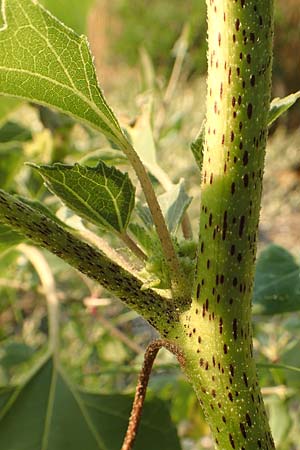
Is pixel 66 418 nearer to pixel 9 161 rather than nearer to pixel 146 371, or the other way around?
pixel 146 371

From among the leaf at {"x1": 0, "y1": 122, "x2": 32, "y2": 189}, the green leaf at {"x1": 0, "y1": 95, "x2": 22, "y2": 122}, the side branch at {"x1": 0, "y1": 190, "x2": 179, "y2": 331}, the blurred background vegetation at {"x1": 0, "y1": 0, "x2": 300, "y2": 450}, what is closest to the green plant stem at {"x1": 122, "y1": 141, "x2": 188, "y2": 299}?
the side branch at {"x1": 0, "y1": 190, "x2": 179, "y2": 331}

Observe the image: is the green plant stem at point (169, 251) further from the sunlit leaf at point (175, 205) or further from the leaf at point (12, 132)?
the leaf at point (12, 132)

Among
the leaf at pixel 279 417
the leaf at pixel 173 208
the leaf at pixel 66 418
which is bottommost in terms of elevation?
the leaf at pixel 66 418

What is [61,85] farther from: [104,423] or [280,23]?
[280,23]

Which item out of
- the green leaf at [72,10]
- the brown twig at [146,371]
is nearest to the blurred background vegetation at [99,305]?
the green leaf at [72,10]

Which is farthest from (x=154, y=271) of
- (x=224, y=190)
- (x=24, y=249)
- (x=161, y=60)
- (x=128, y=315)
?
(x=161, y=60)

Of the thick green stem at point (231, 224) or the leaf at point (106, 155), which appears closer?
the thick green stem at point (231, 224)
